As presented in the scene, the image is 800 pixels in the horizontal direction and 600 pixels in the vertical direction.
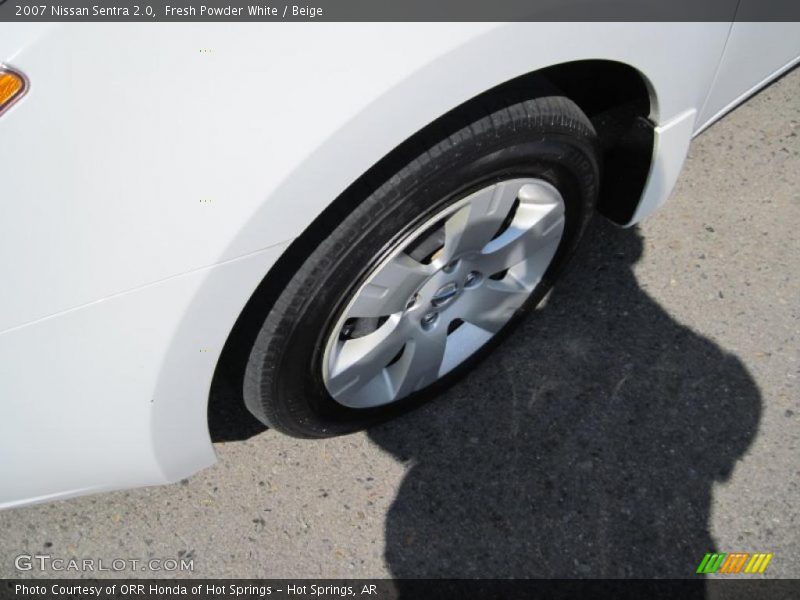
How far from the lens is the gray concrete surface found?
1908mm

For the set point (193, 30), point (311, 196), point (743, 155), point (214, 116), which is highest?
point (193, 30)

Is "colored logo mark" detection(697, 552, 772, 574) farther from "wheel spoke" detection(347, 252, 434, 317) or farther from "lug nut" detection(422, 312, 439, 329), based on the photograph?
"wheel spoke" detection(347, 252, 434, 317)

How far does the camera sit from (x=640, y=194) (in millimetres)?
1978

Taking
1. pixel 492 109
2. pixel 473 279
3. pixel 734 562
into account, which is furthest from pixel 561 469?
pixel 492 109

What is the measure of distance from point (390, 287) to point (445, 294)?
242mm

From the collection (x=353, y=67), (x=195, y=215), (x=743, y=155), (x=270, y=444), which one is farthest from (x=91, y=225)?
(x=743, y=155)

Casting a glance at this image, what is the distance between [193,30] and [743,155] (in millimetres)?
2038

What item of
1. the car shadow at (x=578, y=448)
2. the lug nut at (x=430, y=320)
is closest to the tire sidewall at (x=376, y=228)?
the lug nut at (x=430, y=320)

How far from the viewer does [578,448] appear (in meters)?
2.03

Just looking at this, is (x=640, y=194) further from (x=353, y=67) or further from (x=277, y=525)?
(x=277, y=525)

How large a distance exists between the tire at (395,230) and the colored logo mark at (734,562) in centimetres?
86

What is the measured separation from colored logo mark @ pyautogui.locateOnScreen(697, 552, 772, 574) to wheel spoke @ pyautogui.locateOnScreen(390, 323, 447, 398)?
805mm

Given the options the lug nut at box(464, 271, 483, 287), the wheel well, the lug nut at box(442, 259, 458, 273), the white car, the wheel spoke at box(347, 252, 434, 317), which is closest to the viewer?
the white car

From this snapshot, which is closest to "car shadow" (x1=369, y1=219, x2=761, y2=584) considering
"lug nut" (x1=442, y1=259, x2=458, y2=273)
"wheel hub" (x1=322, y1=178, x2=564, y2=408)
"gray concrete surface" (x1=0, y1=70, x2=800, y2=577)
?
"gray concrete surface" (x1=0, y1=70, x2=800, y2=577)
